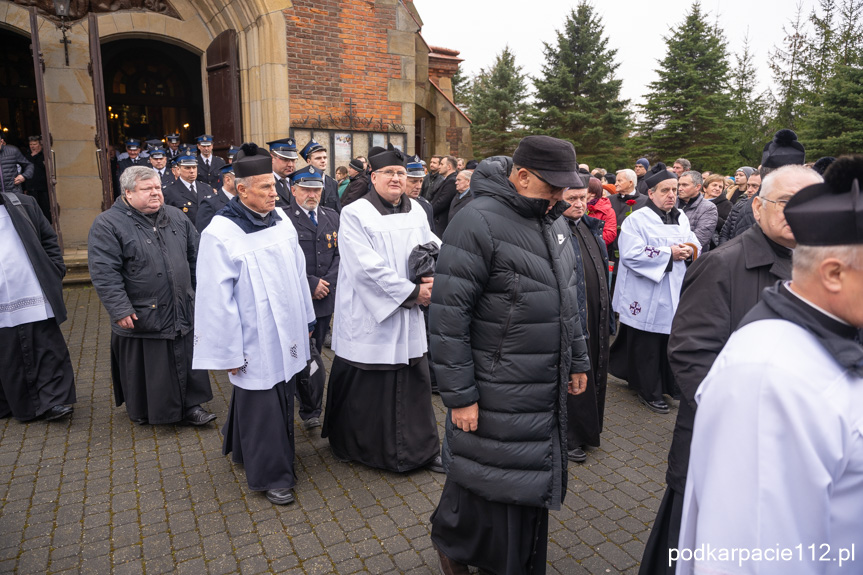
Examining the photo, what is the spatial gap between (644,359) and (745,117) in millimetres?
24639

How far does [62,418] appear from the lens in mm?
5012

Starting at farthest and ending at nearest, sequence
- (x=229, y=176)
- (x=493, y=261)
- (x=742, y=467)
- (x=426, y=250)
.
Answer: (x=229, y=176) < (x=426, y=250) < (x=493, y=261) < (x=742, y=467)

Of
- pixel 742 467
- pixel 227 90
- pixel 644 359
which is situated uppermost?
pixel 227 90

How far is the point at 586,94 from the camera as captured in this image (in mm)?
28203

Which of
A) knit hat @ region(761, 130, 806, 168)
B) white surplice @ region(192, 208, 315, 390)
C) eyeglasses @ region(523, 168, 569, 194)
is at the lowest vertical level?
white surplice @ region(192, 208, 315, 390)

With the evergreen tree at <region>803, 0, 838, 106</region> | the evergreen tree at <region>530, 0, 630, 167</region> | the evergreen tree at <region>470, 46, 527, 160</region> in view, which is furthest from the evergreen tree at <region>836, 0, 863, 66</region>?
the evergreen tree at <region>470, 46, 527, 160</region>

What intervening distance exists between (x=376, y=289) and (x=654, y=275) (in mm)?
2671

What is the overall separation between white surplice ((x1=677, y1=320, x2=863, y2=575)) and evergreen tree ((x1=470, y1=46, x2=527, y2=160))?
30291 mm

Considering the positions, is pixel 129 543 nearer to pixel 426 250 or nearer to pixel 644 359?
pixel 426 250

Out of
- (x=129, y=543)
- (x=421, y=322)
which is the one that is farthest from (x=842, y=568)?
(x=129, y=543)

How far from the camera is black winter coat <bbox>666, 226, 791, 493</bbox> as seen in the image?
2.32m

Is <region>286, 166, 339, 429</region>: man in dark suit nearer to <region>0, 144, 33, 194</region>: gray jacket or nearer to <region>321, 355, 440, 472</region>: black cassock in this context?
<region>321, 355, 440, 472</region>: black cassock

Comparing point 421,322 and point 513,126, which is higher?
point 513,126

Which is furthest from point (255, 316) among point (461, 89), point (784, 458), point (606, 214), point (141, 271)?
point (461, 89)
